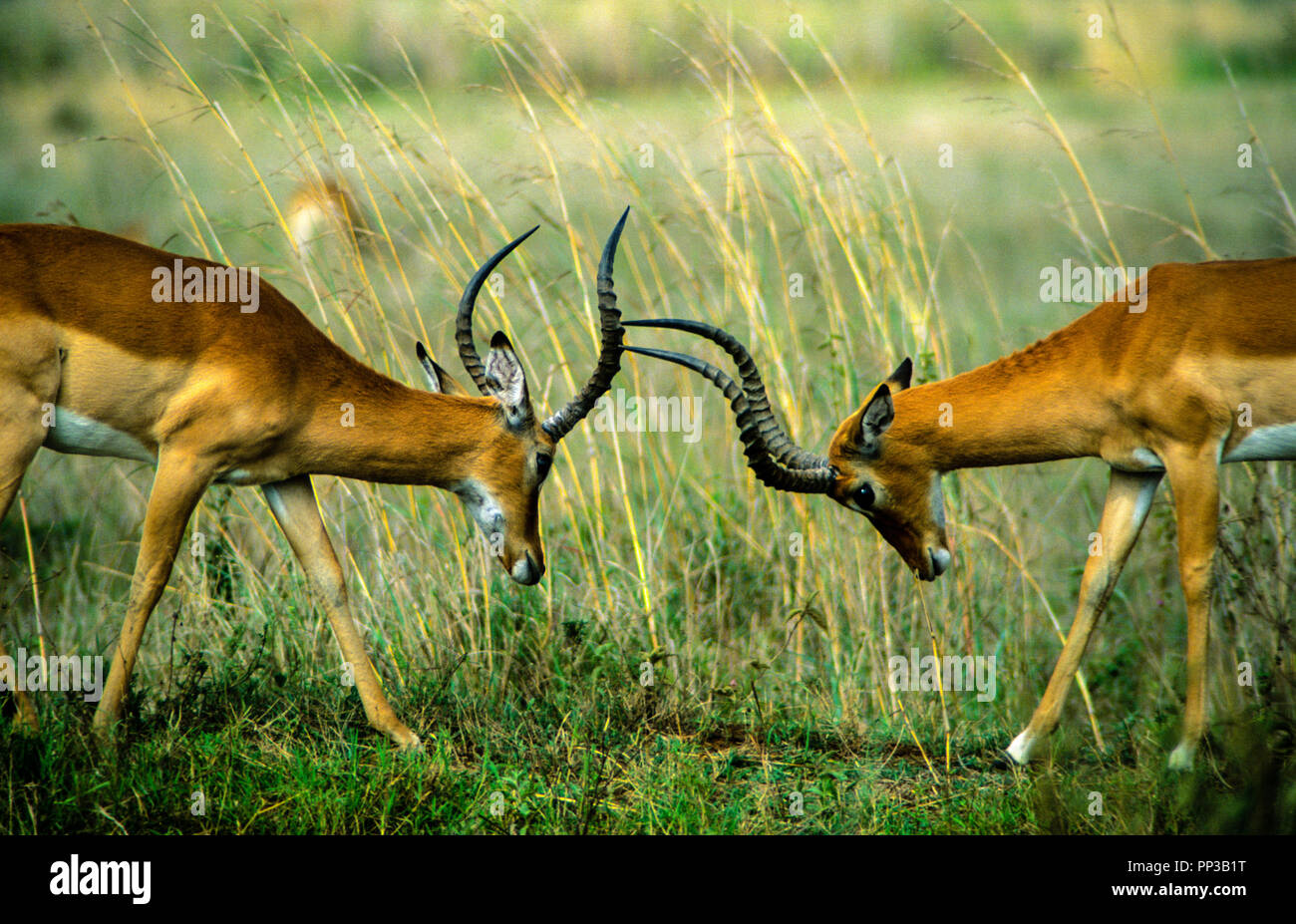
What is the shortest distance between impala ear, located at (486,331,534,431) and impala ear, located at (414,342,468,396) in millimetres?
212

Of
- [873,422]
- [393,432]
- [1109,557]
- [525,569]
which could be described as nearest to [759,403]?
[873,422]

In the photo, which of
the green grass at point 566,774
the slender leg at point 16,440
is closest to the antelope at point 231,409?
the slender leg at point 16,440

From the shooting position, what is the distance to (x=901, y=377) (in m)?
5.53

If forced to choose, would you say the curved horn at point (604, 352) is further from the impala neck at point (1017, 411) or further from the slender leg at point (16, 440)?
the slender leg at point (16, 440)

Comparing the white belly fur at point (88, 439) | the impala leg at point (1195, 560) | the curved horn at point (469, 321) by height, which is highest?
the curved horn at point (469, 321)

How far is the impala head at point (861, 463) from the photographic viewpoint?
509 centimetres

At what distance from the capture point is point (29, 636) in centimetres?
654

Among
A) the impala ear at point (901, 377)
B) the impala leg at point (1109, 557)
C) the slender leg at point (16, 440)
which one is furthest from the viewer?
the impala ear at point (901, 377)

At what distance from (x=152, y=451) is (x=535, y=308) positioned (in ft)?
8.75

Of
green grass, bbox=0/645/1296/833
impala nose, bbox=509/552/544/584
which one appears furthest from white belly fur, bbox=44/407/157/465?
impala nose, bbox=509/552/544/584

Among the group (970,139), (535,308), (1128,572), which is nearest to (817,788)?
(535,308)

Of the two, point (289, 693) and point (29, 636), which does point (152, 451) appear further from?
point (29, 636)

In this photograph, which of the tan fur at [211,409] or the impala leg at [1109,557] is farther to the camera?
the impala leg at [1109,557]

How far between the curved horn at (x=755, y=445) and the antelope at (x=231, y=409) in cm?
35
